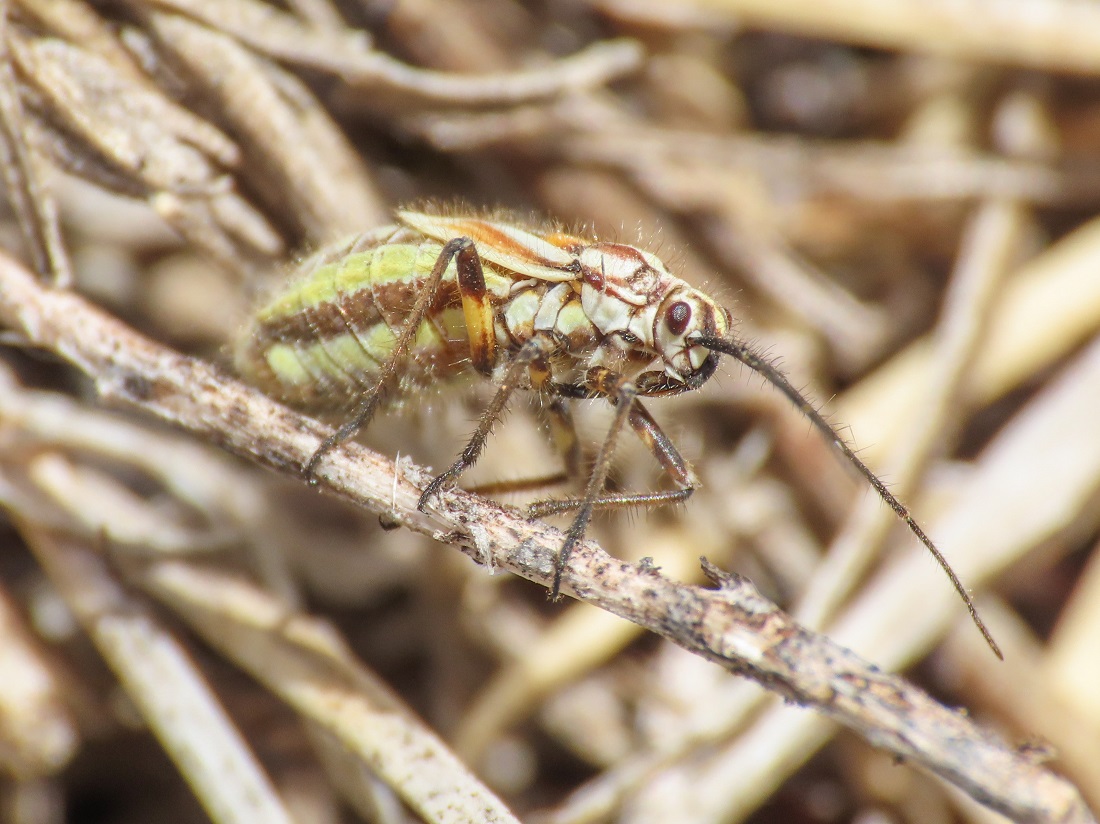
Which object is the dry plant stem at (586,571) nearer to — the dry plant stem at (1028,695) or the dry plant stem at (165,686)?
the dry plant stem at (165,686)

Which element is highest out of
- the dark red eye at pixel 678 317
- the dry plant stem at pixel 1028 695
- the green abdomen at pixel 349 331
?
the dark red eye at pixel 678 317

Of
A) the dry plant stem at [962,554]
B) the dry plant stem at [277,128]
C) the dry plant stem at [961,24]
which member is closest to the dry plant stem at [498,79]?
the dry plant stem at [277,128]

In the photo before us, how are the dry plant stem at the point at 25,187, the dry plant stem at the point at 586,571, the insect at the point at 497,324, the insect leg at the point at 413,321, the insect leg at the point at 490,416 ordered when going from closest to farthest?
the dry plant stem at the point at 586,571 < the insect leg at the point at 490,416 < the insect leg at the point at 413,321 < the dry plant stem at the point at 25,187 < the insect at the point at 497,324

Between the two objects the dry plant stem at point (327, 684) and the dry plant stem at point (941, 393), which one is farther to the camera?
the dry plant stem at point (941, 393)

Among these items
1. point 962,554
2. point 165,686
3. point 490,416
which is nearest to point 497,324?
point 490,416

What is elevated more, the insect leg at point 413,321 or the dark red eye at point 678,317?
the dark red eye at point 678,317

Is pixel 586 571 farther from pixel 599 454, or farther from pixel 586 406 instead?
pixel 586 406
